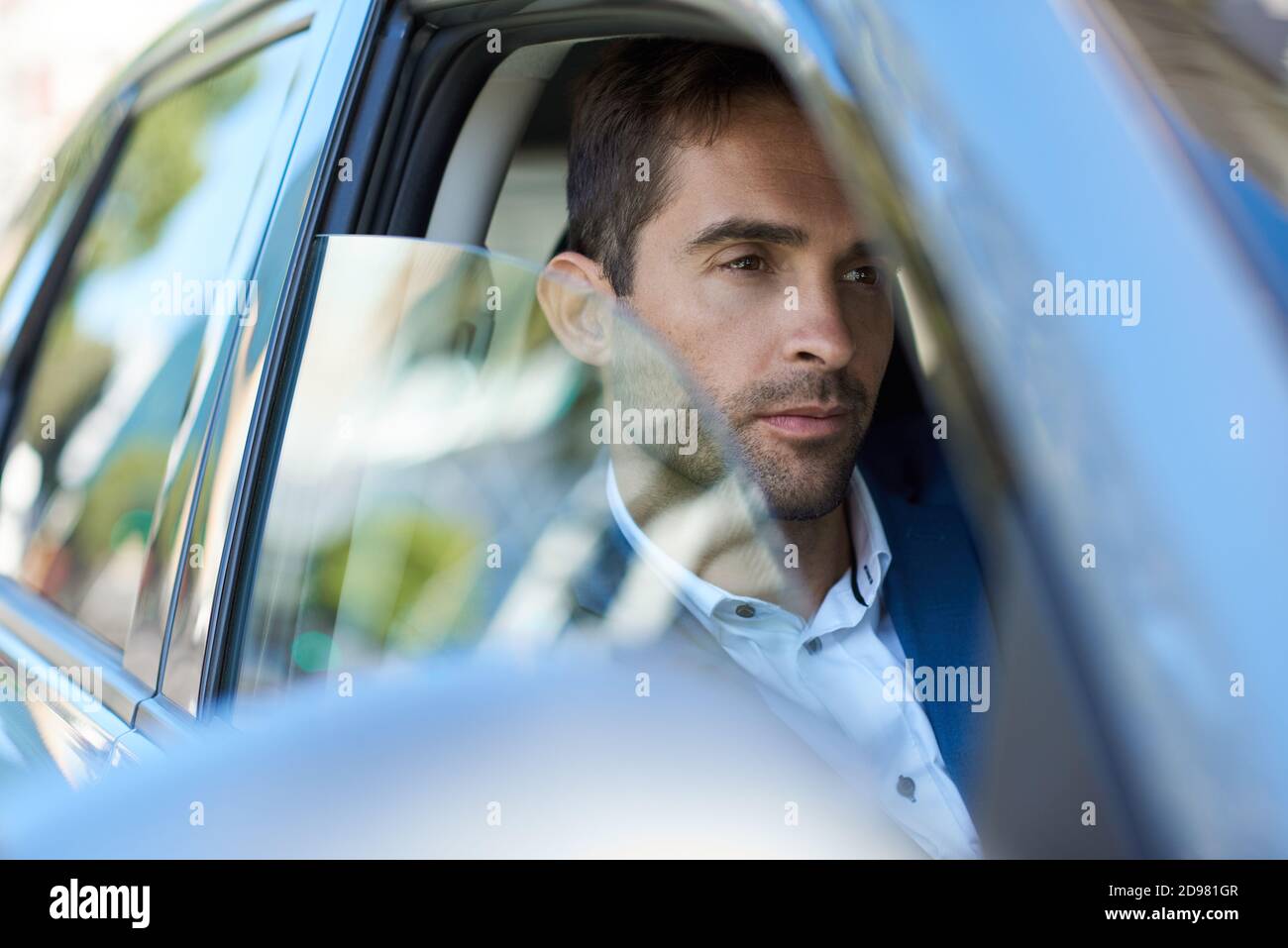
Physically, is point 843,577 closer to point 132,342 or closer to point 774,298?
point 774,298

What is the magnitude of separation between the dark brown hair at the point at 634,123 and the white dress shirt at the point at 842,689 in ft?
1.74

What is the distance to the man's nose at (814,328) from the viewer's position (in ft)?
5.35

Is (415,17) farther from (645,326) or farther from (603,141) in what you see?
(645,326)

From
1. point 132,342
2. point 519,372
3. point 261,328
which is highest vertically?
point 132,342

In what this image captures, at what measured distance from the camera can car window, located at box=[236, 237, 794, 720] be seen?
1.30 metres

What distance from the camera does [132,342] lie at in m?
2.03

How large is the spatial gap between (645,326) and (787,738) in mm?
855

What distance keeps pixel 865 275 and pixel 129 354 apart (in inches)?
45.1

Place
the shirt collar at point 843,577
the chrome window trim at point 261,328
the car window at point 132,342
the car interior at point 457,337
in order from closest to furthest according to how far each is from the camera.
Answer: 1. the car interior at point 457,337
2. the shirt collar at point 843,577
3. the chrome window trim at point 261,328
4. the car window at point 132,342

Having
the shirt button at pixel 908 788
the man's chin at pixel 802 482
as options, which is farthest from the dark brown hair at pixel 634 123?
the shirt button at pixel 908 788

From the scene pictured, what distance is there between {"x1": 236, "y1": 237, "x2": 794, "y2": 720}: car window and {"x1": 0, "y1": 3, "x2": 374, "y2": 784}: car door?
0.21m

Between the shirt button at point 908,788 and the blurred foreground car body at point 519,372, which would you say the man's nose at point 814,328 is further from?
the shirt button at point 908,788

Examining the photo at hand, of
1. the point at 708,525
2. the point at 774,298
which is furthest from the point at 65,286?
the point at 708,525
